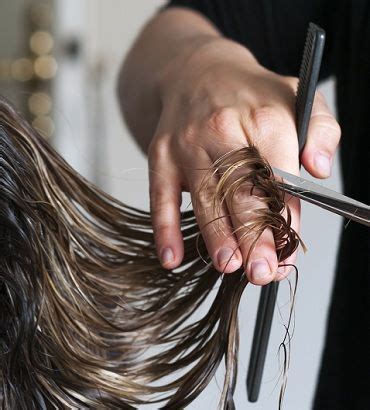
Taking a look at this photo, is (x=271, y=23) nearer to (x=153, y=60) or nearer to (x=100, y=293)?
(x=153, y=60)

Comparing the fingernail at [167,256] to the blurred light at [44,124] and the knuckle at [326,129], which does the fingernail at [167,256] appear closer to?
the knuckle at [326,129]

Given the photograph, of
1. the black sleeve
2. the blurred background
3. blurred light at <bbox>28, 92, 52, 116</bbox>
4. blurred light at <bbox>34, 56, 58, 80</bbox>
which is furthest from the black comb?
blurred light at <bbox>34, 56, 58, 80</bbox>

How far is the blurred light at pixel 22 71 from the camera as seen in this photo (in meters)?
1.99

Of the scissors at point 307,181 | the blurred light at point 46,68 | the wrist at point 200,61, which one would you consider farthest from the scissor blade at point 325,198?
the blurred light at point 46,68

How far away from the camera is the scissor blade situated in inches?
14.9

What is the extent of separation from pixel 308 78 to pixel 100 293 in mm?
179

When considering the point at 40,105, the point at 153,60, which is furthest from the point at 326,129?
the point at 40,105

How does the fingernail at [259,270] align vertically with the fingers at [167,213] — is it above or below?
below

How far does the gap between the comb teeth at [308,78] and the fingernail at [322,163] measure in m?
0.01

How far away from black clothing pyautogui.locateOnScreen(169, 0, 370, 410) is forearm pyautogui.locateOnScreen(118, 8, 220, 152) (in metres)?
0.04

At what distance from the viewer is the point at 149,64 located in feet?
2.07

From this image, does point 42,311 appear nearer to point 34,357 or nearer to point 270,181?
point 34,357

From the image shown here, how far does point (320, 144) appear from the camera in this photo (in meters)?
0.43

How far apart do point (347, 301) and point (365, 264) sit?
0.04 m
